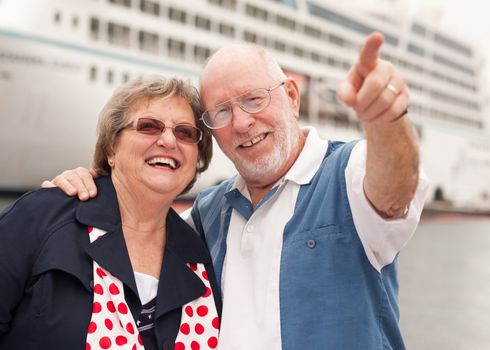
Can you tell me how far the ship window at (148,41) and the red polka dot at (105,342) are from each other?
1508 centimetres

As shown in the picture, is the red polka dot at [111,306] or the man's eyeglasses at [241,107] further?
the man's eyeglasses at [241,107]

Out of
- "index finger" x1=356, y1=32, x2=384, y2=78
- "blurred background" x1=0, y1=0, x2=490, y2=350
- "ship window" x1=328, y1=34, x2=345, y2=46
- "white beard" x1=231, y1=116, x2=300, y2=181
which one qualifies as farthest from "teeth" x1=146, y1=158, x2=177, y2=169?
"ship window" x1=328, y1=34, x2=345, y2=46

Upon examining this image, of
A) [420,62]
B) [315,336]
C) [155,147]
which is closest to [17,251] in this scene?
[155,147]

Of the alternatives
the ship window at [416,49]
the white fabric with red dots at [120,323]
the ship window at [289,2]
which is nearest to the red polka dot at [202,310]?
the white fabric with red dots at [120,323]

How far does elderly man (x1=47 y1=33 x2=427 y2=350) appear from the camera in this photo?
1.72m

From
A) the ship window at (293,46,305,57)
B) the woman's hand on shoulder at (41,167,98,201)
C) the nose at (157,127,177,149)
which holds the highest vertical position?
the ship window at (293,46,305,57)

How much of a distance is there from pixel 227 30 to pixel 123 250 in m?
17.2

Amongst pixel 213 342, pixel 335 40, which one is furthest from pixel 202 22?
pixel 213 342

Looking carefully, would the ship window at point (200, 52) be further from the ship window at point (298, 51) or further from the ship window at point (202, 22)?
the ship window at point (298, 51)

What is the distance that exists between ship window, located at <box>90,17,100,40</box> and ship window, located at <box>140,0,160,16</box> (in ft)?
5.25

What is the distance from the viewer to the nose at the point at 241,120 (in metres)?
2.41

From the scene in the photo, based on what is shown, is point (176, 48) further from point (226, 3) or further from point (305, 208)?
point (305, 208)

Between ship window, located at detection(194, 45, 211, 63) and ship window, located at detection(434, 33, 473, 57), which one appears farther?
ship window, located at detection(434, 33, 473, 57)

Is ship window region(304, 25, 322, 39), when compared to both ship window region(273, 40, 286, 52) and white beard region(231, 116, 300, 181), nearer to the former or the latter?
ship window region(273, 40, 286, 52)
